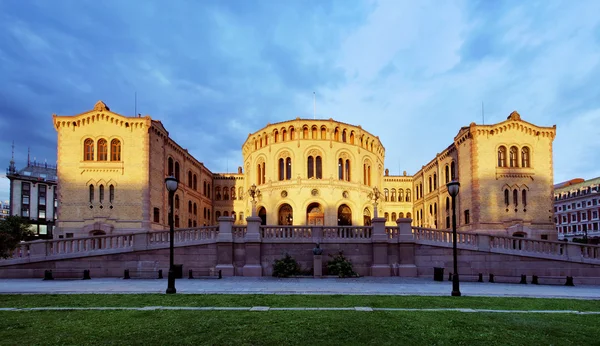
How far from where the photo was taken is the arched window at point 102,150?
3925cm

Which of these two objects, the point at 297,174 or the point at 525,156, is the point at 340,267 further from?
the point at 525,156

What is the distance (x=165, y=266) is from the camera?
2189 cm

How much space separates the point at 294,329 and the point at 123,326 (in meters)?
3.62

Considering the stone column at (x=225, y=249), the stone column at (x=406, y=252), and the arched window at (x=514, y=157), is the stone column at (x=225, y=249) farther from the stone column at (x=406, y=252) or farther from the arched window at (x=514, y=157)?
the arched window at (x=514, y=157)

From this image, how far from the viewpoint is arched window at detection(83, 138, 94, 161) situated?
3906 centimetres

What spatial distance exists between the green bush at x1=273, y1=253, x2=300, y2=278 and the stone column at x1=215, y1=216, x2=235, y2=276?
2445 millimetres

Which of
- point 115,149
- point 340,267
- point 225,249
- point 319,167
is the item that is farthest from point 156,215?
point 340,267

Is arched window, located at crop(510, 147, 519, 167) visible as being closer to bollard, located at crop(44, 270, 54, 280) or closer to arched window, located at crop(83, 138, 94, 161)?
bollard, located at crop(44, 270, 54, 280)

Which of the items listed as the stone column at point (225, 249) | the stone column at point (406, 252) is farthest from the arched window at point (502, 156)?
the stone column at point (225, 249)

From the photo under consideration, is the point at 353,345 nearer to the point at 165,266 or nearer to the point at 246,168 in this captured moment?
the point at 165,266

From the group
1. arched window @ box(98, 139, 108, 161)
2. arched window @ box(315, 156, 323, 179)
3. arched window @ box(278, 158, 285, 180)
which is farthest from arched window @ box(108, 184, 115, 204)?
arched window @ box(315, 156, 323, 179)

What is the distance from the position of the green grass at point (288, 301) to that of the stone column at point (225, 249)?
8454 millimetres

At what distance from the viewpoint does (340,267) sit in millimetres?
21516

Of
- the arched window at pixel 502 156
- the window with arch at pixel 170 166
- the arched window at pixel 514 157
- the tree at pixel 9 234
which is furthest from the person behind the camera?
the window with arch at pixel 170 166
